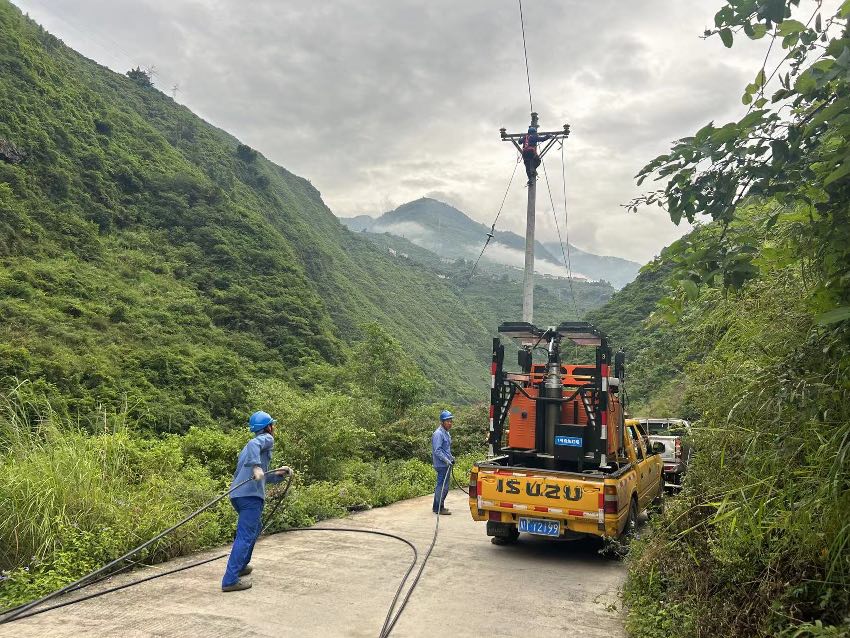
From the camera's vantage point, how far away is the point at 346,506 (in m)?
10.3

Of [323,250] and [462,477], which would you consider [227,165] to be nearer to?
[323,250]

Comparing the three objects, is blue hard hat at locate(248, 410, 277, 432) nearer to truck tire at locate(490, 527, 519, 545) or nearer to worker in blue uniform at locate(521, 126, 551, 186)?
truck tire at locate(490, 527, 519, 545)

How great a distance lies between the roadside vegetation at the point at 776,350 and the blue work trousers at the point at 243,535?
11.5ft

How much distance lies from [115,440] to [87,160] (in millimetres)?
48565

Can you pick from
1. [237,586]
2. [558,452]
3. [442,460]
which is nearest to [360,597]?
[237,586]

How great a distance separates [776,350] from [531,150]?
475 inches

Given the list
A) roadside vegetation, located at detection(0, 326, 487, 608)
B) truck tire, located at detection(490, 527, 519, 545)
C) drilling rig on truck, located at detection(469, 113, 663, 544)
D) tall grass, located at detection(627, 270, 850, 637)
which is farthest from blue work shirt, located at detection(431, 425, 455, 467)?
tall grass, located at detection(627, 270, 850, 637)

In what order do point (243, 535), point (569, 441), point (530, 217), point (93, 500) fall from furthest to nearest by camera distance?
1. point (530, 217)
2. point (569, 441)
3. point (93, 500)
4. point (243, 535)

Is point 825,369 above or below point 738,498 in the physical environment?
above

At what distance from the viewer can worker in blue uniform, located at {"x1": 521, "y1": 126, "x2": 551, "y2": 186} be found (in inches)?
602

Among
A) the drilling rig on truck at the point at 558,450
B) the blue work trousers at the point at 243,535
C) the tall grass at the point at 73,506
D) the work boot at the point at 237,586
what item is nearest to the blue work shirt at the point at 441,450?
the drilling rig on truck at the point at 558,450

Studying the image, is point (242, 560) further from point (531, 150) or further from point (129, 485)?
point (531, 150)

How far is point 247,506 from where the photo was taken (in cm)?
582

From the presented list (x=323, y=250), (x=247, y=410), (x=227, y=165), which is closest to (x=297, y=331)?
(x=247, y=410)
